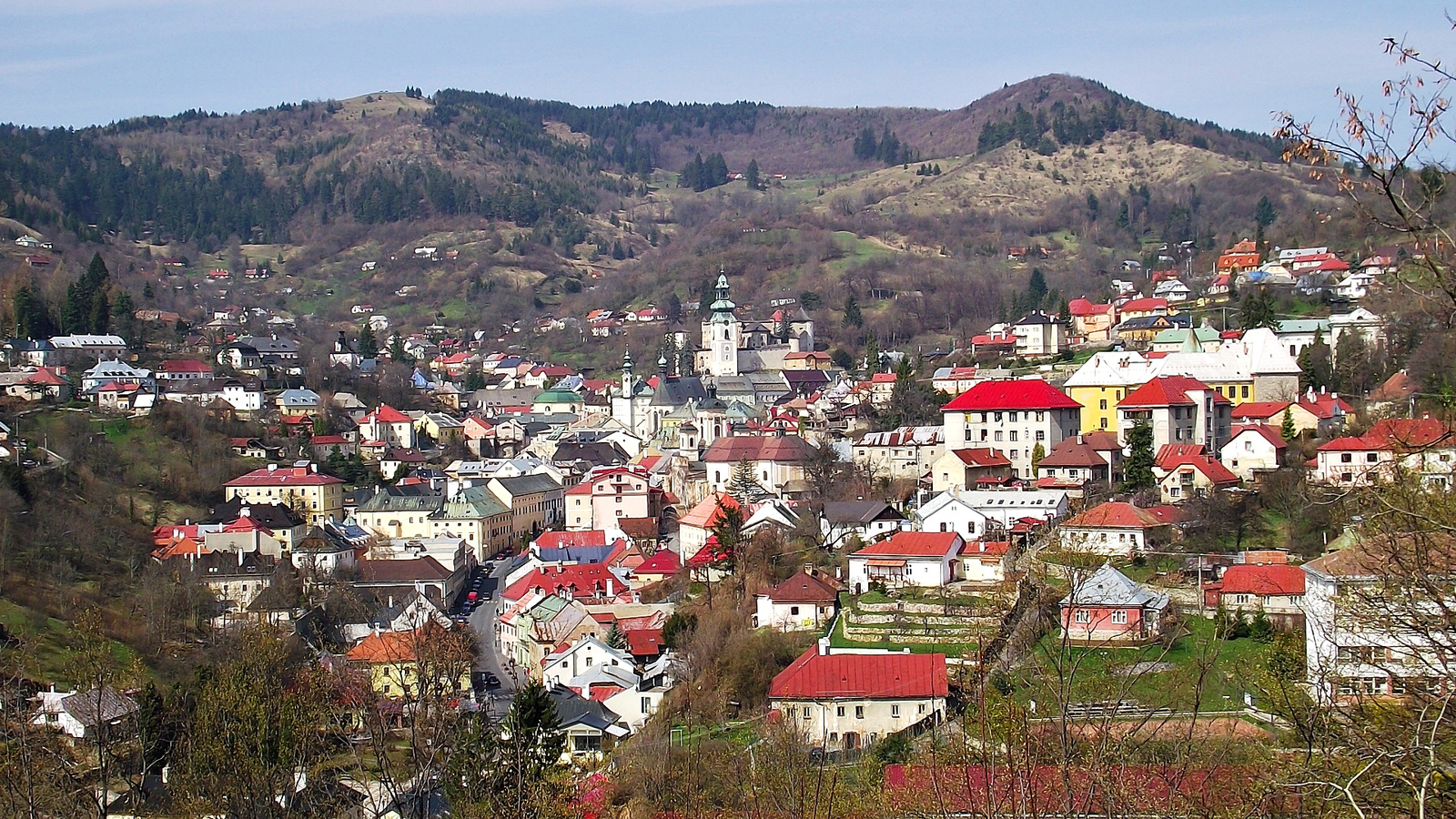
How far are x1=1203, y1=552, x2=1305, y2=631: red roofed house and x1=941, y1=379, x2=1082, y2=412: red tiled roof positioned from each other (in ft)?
46.8

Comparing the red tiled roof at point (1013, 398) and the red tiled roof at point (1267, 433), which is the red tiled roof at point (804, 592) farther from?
the red tiled roof at point (1267, 433)

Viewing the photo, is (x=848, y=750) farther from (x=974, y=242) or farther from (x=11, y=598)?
(x=974, y=242)

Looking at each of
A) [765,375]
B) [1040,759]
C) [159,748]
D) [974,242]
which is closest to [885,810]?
[1040,759]

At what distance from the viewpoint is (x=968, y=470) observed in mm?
41031

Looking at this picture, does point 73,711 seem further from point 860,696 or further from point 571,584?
point 571,584

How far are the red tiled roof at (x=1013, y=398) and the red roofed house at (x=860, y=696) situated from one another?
16.7 m

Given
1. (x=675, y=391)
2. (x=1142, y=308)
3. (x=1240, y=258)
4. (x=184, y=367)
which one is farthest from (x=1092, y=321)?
(x=184, y=367)

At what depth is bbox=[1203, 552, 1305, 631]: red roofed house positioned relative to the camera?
2647cm

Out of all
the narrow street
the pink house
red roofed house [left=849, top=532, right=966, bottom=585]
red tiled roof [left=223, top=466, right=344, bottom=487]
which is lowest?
the narrow street

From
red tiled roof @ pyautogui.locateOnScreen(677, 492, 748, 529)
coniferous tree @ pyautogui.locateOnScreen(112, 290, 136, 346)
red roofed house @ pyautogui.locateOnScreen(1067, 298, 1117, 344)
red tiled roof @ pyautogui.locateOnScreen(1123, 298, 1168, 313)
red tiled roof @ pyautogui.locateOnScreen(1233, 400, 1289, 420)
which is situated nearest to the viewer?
red tiled roof @ pyautogui.locateOnScreen(1233, 400, 1289, 420)

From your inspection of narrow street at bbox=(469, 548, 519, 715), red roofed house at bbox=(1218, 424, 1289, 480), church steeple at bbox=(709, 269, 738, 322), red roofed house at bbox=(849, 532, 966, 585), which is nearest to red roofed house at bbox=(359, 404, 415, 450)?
narrow street at bbox=(469, 548, 519, 715)

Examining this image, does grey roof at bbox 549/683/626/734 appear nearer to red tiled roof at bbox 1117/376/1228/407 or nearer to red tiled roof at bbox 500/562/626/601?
red tiled roof at bbox 500/562/626/601

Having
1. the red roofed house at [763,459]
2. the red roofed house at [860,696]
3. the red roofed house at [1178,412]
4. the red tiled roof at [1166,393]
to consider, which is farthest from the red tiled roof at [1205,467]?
the red roofed house at [763,459]

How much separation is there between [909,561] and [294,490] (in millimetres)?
31800
